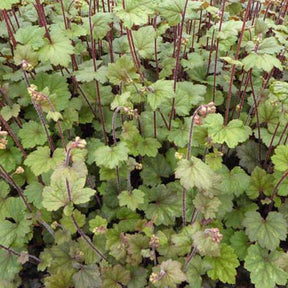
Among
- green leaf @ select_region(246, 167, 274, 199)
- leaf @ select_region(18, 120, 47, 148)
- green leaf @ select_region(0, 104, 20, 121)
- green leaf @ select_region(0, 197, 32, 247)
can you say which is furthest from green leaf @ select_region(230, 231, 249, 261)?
Answer: green leaf @ select_region(0, 104, 20, 121)

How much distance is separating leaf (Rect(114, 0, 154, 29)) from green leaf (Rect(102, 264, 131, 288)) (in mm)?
1637

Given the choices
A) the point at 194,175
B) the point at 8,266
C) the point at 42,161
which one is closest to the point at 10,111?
the point at 42,161

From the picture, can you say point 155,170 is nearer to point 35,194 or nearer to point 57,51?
point 35,194

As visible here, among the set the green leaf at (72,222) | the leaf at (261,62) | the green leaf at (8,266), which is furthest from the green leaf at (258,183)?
the green leaf at (8,266)

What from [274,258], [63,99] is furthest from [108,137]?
[274,258]

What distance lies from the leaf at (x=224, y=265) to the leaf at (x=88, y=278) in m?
0.80

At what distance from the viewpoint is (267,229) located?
2420mm

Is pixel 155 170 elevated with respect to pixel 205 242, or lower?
lower

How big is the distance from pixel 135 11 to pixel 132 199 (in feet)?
4.32

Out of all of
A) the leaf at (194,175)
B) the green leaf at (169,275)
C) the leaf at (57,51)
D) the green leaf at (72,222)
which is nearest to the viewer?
the leaf at (194,175)

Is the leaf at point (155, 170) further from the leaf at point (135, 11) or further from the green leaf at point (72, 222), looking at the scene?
the leaf at point (135, 11)

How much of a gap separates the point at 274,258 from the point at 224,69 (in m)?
1.94

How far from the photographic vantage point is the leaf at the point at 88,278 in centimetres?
222

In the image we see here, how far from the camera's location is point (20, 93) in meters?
2.80
